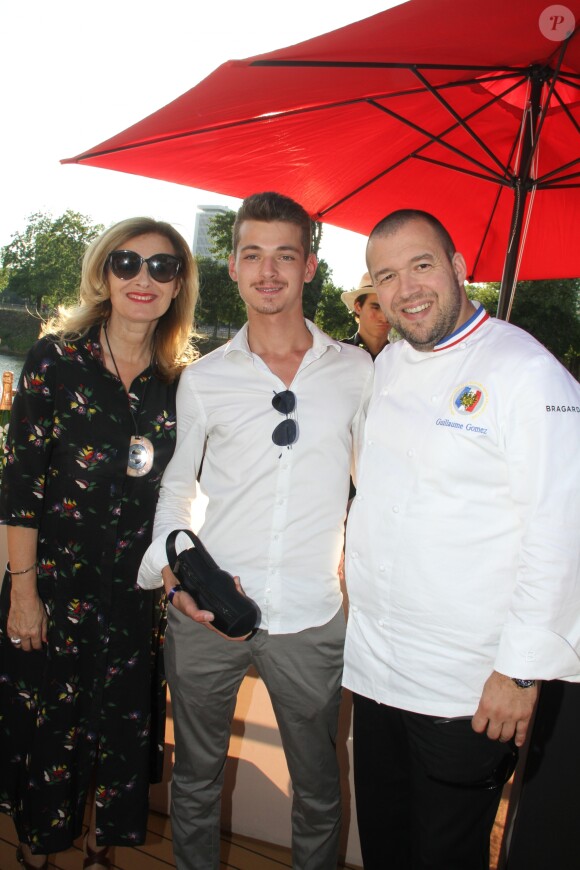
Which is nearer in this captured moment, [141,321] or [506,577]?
[506,577]

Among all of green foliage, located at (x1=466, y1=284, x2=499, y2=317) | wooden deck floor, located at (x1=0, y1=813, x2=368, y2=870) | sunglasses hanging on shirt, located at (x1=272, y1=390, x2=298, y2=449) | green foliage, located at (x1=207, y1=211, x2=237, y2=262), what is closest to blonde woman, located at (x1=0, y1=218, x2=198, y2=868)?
wooden deck floor, located at (x1=0, y1=813, x2=368, y2=870)

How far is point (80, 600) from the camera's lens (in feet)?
→ 6.56

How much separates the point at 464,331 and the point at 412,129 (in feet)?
6.29

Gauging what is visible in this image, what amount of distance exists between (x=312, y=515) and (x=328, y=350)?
1.74 feet

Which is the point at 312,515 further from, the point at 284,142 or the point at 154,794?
the point at 284,142

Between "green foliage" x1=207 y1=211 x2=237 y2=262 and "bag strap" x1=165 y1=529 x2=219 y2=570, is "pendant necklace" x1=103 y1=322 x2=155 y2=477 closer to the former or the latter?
"bag strap" x1=165 y1=529 x2=219 y2=570

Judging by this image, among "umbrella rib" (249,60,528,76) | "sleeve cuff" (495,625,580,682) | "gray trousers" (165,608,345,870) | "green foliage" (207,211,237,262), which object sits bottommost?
"gray trousers" (165,608,345,870)

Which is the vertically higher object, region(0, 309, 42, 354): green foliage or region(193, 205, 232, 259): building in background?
region(193, 205, 232, 259): building in background

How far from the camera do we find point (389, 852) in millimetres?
1820

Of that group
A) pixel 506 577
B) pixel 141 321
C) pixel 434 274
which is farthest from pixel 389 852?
pixel 141 321

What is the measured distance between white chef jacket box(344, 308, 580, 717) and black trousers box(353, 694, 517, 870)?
3.4 inches

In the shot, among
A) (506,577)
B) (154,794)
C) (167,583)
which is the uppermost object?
(506,577)

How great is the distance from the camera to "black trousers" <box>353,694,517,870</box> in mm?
1521

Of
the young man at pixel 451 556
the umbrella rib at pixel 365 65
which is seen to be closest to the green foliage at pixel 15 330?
the umbrella rib at pixel 365 65
